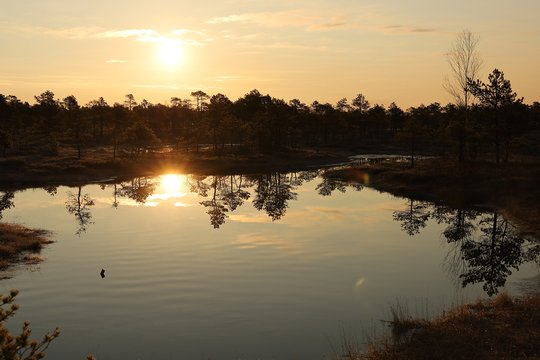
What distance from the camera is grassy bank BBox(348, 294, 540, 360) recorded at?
17.9 metres

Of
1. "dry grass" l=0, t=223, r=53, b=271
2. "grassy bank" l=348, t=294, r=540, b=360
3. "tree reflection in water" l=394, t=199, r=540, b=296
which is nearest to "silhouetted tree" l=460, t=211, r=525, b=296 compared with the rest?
"tree reflection in water" l=394, t=199, r=540, b=296

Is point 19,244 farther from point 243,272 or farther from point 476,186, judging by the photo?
point 476,186

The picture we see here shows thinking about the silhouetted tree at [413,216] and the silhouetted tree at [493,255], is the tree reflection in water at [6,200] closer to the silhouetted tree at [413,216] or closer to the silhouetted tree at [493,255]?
the silhouetted tree at [413,216]

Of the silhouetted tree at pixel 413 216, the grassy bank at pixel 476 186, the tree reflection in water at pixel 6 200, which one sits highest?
the grassy bank at pixel 476 186

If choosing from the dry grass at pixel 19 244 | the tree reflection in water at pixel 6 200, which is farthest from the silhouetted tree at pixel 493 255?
the tree reflection in water at pixel 6 200

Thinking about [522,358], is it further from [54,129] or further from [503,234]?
[54,129]

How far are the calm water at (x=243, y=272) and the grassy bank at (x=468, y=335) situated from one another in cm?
232

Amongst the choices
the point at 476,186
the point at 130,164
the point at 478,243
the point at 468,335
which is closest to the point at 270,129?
the point at 130,164

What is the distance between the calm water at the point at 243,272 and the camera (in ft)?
76.9

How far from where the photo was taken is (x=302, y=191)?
7538 centimetres

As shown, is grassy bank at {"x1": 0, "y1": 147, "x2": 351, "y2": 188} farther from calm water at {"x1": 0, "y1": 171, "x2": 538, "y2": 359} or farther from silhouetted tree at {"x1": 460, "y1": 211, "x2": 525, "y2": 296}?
silhouetted tree at {"x1": 460, "y1": 211, "x2": 525, "y2": 296}

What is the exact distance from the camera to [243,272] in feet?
111

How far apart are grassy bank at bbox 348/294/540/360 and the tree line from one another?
194 feet

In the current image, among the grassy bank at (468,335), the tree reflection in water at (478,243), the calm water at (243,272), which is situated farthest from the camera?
the tree reflection in water at (478,243)
